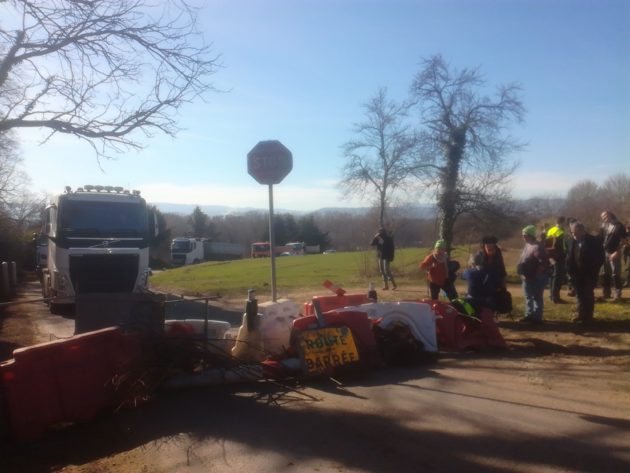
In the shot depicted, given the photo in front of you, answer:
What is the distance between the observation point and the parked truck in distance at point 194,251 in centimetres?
5800

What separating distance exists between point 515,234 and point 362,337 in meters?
15.9

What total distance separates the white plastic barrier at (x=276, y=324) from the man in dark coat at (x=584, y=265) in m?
5.28

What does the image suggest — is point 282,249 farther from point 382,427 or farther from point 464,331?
point 382,427

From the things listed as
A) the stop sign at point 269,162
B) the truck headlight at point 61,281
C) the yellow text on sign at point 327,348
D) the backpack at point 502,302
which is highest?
the stop sign at point 269,162

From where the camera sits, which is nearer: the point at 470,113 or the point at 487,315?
the point at 487,315

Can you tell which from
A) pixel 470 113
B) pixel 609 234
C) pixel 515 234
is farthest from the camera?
pixel 515 234

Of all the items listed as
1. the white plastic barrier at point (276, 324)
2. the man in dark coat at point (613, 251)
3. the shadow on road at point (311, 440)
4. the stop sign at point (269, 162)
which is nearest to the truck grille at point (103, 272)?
the stop sign at point (269, 162)

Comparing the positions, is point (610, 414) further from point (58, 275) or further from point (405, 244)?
point (405, 244)

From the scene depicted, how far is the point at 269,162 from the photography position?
Answer: 911 centimetres

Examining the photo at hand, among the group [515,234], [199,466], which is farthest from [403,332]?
[515,234]

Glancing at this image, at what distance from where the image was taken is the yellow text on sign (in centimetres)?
746

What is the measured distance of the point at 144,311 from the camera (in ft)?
24.8

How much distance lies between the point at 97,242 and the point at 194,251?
1723 inches

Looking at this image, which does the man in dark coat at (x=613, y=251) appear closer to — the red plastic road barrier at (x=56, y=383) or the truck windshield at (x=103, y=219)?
the red plastic road barrier at (x=56, y=383)
